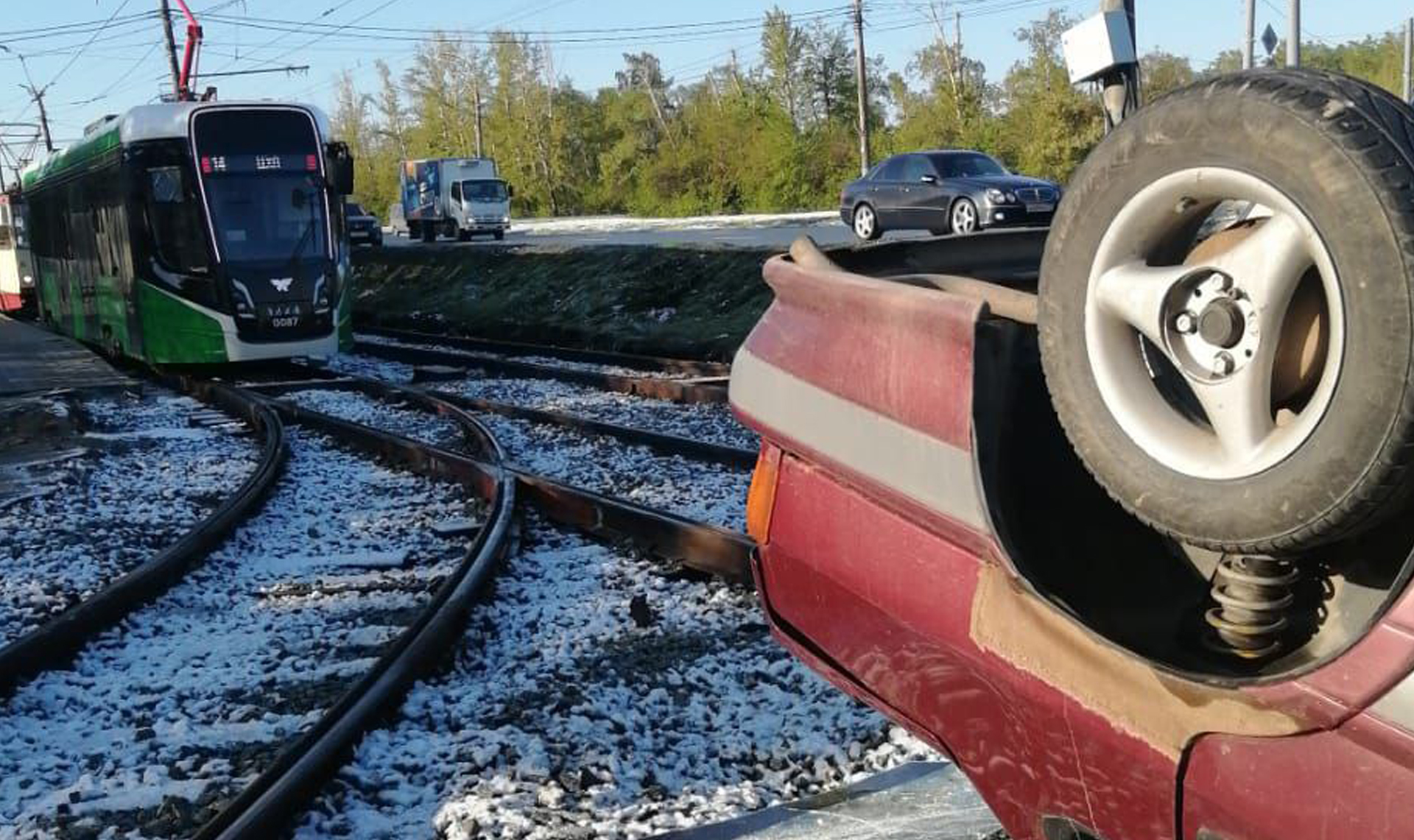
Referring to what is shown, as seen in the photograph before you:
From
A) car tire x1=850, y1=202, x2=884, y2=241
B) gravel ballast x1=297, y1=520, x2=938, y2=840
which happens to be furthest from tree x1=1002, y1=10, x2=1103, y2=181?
gravel ballast x1=297, y1=520, x2=938, y2=840

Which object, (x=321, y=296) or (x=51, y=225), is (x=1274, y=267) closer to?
(x=321, y=296)

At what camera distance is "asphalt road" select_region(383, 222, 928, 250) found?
1007 inches

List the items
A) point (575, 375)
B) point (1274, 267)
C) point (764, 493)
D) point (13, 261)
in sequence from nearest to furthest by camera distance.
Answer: point (1274, 267)
point (764, 493)
point (575, 375)
point (13, 261)

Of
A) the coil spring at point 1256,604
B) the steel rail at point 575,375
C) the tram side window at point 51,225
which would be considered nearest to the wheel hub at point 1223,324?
the coil spring at point 1256,604

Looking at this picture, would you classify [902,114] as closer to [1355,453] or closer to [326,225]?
[326,225]

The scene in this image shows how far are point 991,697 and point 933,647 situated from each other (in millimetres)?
168

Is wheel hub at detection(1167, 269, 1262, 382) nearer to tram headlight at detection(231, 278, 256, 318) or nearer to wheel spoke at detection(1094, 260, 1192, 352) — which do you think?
wheel spoke at detection(1094, 260, 1192, 352)

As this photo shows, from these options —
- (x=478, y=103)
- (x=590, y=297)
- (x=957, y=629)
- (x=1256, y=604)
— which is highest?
(x=478, y=103)

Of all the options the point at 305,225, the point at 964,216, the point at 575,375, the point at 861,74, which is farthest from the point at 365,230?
the point at 575,375

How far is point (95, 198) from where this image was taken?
54.4 ft

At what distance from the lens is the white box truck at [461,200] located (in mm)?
49656

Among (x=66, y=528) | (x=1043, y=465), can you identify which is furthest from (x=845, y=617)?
(x=66, y=528)

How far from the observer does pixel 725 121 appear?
231ft

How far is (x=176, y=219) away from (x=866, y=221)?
515 inches
